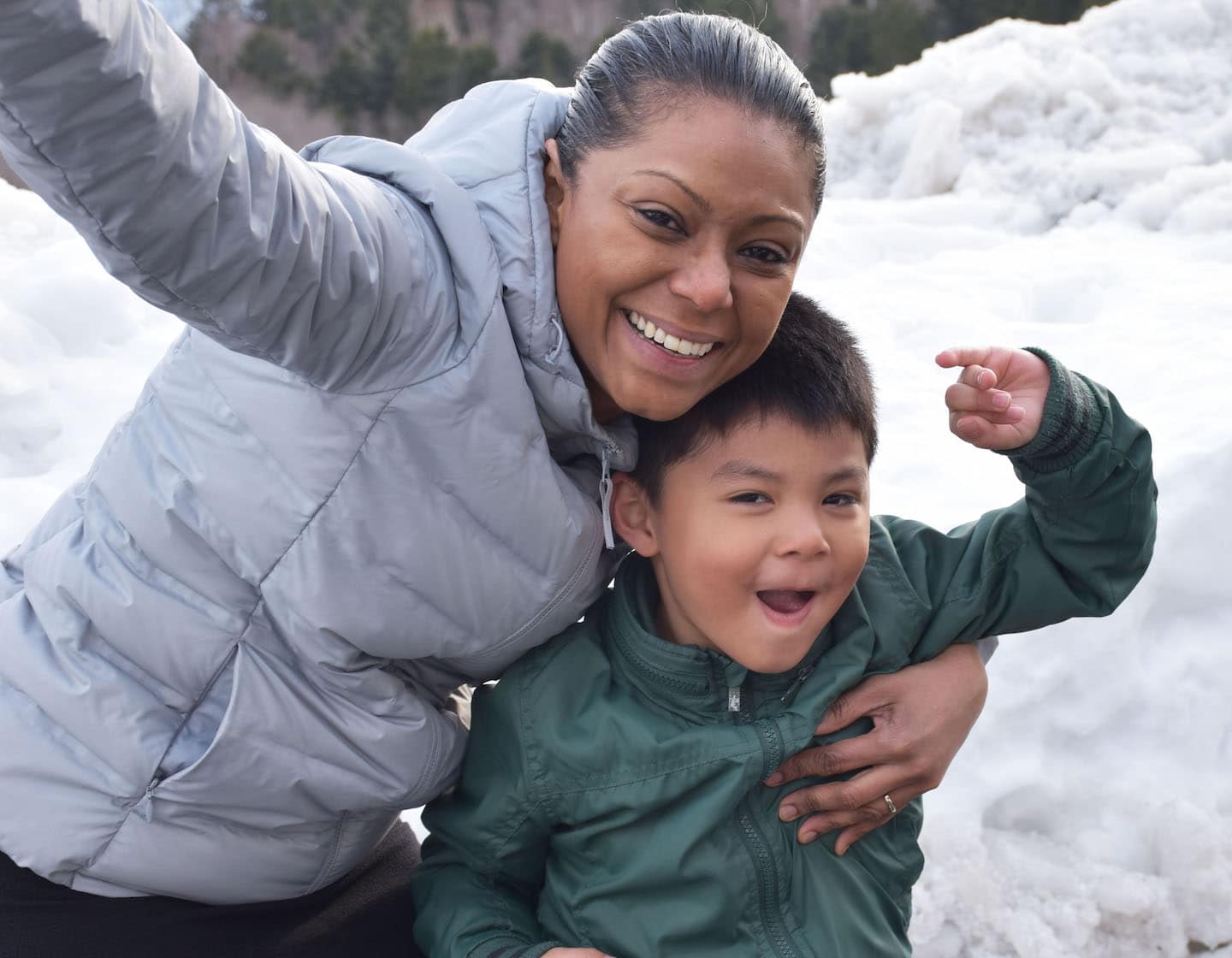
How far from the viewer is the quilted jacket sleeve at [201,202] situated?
876 millimetres

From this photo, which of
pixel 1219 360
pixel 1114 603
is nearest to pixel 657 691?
pixel 1114 603

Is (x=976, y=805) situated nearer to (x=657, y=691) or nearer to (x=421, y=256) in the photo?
(x=657, y=691)

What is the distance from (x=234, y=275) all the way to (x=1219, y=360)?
256 centimetres

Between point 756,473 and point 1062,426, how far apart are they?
1.31 ft

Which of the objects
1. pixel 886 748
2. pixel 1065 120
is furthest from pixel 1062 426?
pixel 1065 120

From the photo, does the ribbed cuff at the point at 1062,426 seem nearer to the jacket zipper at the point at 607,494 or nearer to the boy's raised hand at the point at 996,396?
the boy's raised hand at the point at 996,396

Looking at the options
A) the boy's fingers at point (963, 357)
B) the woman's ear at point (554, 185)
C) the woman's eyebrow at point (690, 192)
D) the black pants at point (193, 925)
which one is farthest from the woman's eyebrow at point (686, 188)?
the black pants at point (193, 925)

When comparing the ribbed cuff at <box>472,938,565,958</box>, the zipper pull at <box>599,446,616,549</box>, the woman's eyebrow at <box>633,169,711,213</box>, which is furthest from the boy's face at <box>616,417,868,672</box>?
the ribbed cuff at <box>472,938,565,958</box>

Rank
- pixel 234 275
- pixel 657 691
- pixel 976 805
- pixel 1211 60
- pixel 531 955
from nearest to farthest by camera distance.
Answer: pixel 234 275, pixel 531 955, pixel 657 691, pixel 976 805, pixel 1211 60

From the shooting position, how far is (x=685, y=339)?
1432 millimetres

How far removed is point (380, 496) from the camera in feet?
4.39

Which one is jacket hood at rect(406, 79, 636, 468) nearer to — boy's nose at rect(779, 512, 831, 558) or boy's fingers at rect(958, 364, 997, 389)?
boy's nose at rect(779, 512, 831, 558)

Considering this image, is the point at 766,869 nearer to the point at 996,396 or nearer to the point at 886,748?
the point at 886,748

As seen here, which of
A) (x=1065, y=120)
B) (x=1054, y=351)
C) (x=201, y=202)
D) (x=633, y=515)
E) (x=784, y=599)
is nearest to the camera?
(x=201, y=202)
